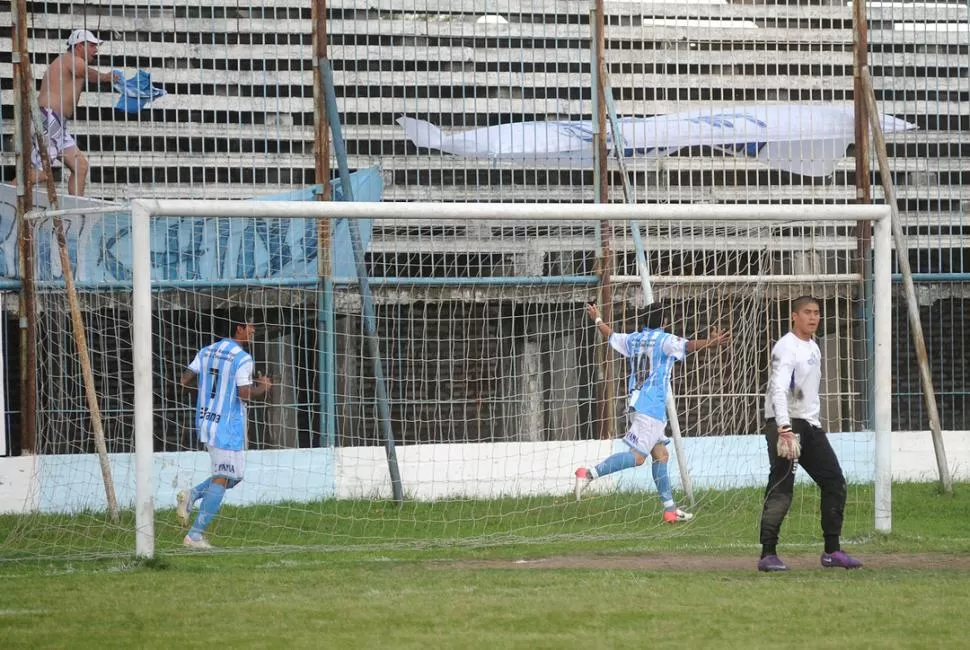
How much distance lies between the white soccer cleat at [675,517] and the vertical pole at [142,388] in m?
4.07

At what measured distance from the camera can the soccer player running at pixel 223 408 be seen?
1062 centimetres

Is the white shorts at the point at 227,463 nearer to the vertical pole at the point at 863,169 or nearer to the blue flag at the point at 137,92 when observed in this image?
the blue flag at the point at 137,92

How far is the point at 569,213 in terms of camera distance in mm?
10398

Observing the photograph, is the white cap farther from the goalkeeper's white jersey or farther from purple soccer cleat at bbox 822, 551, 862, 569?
purple soccer cleat at bbox 822, 551, 862, 569

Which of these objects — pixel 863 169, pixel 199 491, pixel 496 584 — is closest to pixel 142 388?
pixel 199 491

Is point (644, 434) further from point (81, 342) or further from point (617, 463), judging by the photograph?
point (81, 342)

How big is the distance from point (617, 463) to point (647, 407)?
1.64ft

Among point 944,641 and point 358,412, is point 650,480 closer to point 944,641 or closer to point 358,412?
point 358,412

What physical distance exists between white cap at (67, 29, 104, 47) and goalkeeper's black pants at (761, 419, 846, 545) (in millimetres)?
7672

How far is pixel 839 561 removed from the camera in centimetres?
891

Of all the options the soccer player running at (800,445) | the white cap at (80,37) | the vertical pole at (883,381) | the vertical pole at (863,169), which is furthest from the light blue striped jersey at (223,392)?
the vertical pole at (863,169)

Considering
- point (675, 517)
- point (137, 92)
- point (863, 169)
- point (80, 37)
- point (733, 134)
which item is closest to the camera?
point (675, 517)

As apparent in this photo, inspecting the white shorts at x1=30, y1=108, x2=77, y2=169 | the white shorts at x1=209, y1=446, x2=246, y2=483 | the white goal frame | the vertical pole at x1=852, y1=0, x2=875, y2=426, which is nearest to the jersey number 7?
the white shorts at x1=209, y1=446, x2=246, y2=483

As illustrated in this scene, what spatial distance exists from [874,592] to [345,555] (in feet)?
12.4
